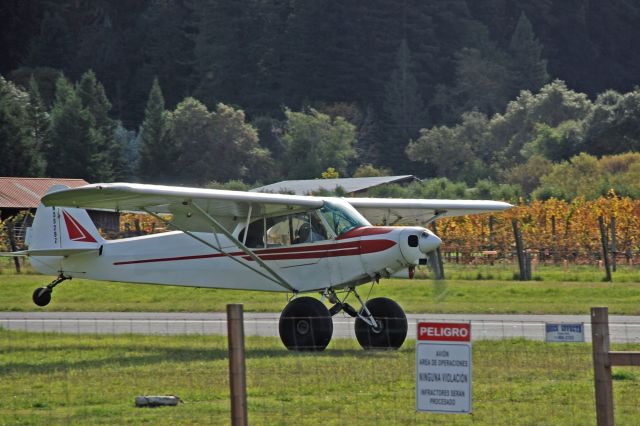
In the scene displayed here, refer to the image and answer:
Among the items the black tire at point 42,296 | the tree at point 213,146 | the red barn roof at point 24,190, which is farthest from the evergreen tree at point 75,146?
the black tire at point 42,296

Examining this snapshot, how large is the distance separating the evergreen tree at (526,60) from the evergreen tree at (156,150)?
3940 cm

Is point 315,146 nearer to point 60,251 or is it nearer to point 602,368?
point 60,251

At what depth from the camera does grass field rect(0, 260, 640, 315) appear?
1019 inches

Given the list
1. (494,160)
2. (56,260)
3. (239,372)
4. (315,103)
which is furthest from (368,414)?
(315,103)

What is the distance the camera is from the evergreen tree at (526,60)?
122m

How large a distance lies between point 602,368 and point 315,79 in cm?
11271

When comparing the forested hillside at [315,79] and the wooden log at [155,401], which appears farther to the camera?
the forested hillside at [315,79]

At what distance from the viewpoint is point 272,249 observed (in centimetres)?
1947

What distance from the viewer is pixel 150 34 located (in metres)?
128

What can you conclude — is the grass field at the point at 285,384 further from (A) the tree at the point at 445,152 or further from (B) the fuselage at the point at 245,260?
(A) the tree at the point at 445,152

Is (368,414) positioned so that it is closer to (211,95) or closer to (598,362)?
(598,362)

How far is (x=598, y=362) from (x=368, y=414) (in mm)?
3189

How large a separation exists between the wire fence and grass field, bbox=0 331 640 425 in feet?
0.04

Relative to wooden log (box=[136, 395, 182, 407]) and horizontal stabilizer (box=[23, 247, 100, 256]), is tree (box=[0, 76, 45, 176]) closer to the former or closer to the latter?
horizontal stabilizer (box=[23, 247, 100, 256])
